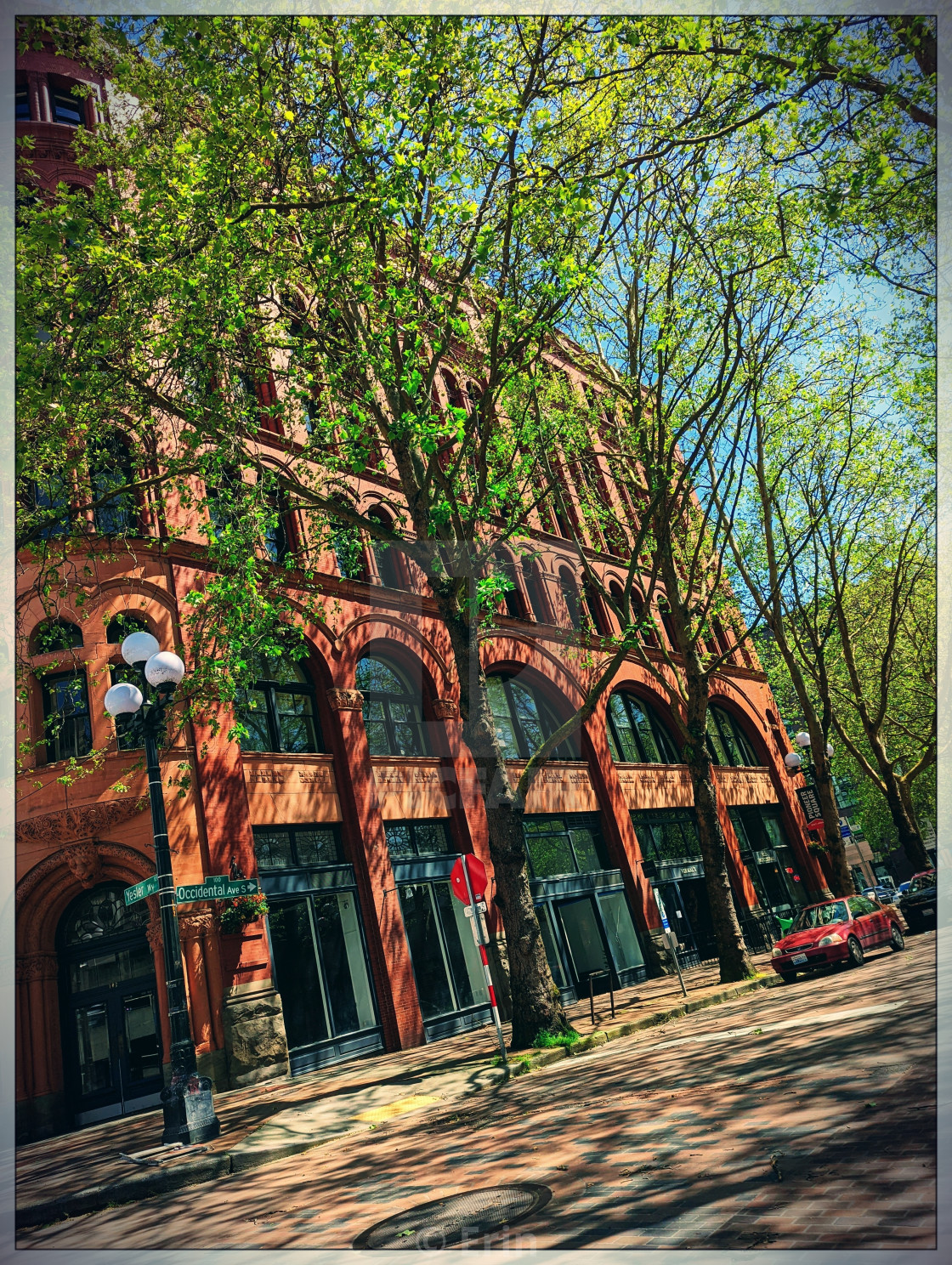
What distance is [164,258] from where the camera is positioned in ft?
37.4

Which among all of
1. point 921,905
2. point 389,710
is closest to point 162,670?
point 389,710

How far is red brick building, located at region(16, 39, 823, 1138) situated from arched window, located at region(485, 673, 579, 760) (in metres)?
0.10

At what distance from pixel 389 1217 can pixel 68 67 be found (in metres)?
25.8

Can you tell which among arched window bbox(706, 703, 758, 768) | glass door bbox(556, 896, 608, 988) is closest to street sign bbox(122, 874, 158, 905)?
glass door bbox(556, 896, 608, 988)

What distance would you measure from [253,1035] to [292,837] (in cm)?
379

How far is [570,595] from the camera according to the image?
28.3 meters

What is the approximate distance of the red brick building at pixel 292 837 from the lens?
14.8m

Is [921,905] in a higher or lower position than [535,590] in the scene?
lower

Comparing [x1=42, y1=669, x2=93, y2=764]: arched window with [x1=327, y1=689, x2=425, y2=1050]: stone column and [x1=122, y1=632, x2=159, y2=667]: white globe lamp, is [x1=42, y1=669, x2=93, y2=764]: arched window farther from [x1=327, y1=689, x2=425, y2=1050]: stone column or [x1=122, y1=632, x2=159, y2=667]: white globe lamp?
[x1=122, y1=632, x2=159, y2=667]: white globe lamp

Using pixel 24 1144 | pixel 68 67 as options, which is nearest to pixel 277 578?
pixel 24 1144

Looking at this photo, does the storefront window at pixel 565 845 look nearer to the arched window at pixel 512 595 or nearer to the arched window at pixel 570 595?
the arched window at pixel 512 595

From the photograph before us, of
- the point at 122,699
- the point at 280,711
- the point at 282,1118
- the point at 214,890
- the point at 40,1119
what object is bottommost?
the point at 282,1118

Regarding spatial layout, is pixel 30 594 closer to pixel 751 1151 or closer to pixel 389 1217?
pixel 389 1217

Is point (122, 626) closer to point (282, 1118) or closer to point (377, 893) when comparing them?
point (377, 893)
